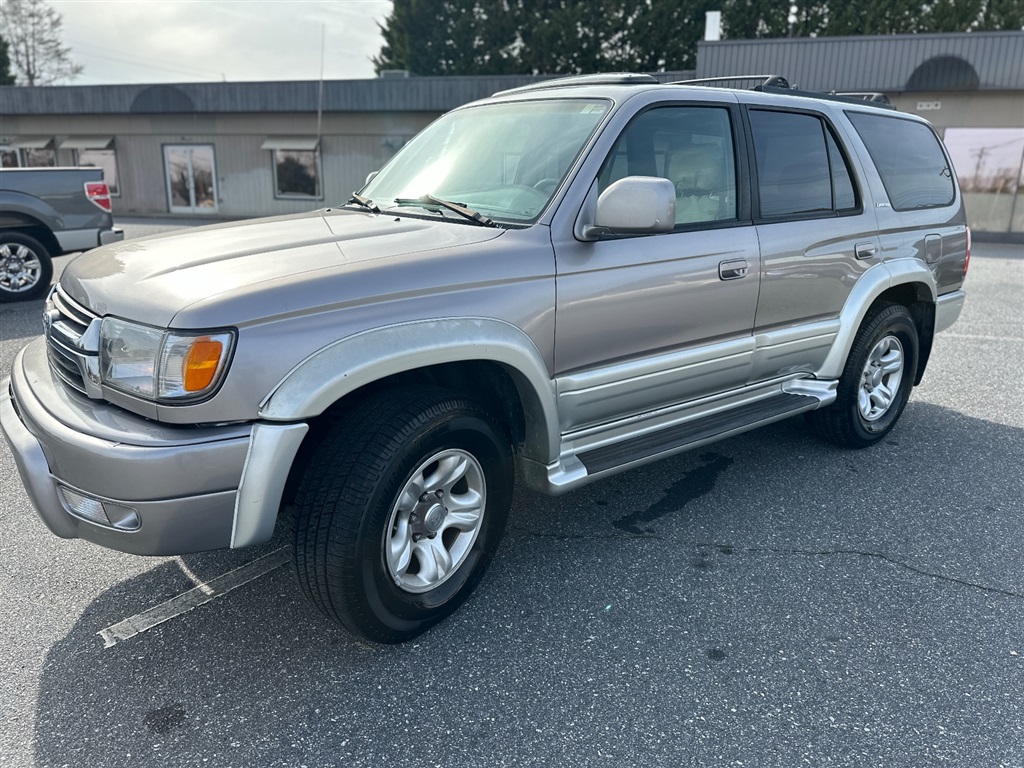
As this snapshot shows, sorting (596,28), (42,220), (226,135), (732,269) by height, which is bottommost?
(42,220)

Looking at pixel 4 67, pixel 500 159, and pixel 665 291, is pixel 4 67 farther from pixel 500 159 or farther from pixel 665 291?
pixel 665 291

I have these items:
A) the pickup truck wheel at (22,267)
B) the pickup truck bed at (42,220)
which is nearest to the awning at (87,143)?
the pickup truck bed at (42,220)

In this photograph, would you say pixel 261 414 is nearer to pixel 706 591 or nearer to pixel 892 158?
pixel 706 591

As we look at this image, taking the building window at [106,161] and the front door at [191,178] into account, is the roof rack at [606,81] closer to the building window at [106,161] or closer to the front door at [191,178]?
the front door at [191,178]

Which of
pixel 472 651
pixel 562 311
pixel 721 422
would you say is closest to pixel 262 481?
pixel 472 651

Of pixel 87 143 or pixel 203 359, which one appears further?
pixel 87 143

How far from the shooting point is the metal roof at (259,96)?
65.5 feet

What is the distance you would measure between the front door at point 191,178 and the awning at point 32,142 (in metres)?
3.82

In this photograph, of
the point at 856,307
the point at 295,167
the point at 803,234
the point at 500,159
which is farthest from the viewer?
the point at 295,167

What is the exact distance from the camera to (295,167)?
2183 centimetres

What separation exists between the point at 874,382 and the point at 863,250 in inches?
35.7

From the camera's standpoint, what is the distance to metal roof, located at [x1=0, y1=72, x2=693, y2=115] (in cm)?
1995

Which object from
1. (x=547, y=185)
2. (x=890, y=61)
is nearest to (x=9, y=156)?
(x=890, y=61)

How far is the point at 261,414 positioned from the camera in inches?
90.0
